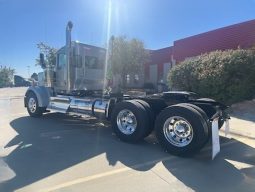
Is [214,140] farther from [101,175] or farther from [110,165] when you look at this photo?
[101,175]

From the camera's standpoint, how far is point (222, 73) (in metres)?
13.2

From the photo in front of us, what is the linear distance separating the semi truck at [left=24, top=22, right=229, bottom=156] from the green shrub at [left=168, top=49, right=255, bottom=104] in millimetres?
4360

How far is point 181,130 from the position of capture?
248 inches

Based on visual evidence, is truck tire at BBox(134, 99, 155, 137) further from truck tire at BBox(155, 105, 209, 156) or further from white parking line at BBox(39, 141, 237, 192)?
white parking line at BBox(39, 141, 237, 192)

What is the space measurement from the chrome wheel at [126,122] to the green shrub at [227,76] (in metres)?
7.39

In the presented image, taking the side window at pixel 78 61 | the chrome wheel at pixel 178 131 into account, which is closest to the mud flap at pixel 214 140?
the chrome wheel at pixel 178 131

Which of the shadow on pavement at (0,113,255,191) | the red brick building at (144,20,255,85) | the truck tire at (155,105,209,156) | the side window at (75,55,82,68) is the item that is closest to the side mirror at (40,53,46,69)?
the side window at (75,55,82,68)

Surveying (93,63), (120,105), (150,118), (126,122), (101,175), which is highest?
(93,63)

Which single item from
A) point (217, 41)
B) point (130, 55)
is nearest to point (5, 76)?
point (130, 55)

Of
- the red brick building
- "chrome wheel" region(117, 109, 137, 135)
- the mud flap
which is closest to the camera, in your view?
the mud flap

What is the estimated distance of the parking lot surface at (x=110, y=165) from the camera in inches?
178

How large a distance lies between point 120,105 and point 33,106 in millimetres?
5389

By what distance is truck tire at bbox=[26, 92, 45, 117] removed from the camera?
37.1 feet

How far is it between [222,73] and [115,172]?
9.63 m
